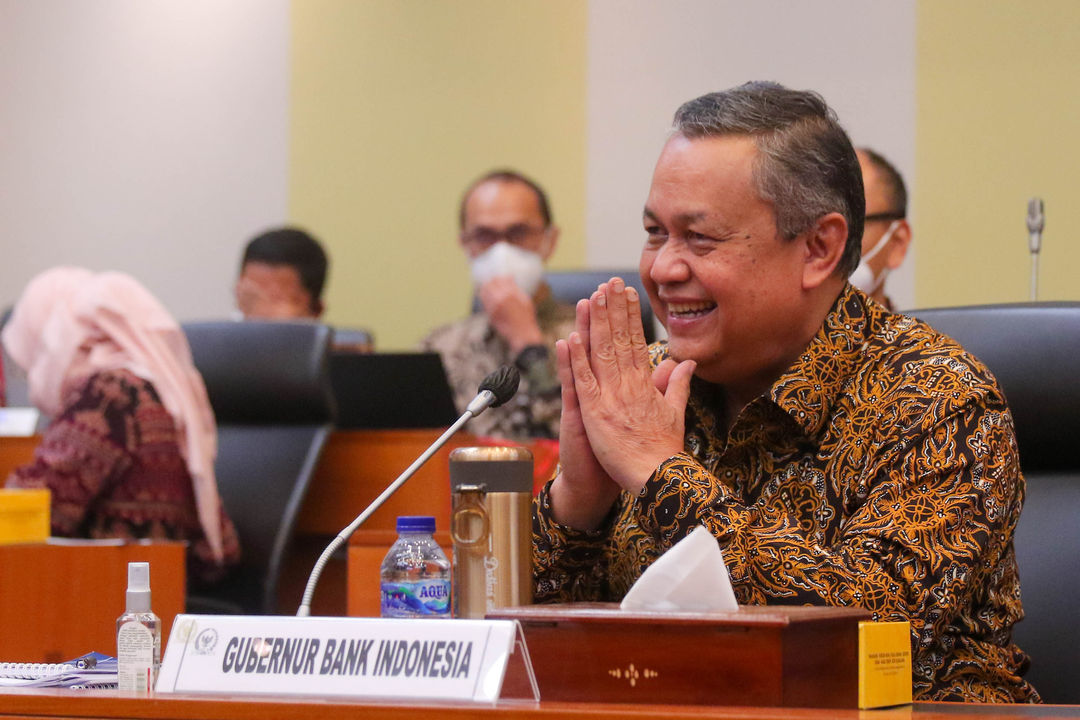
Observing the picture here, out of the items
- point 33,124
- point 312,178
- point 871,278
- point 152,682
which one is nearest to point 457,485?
point 152,682

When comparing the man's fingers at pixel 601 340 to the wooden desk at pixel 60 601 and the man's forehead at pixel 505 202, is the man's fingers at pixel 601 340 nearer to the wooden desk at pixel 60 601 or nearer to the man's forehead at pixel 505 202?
the wooden desk at pixel 60 601

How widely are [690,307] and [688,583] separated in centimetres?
50

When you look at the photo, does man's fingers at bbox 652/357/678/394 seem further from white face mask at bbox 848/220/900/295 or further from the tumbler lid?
white face mask at bbox 848/220/900/295

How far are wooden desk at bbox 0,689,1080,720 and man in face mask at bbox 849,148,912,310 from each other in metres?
1.64

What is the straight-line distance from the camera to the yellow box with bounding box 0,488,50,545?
203 centimetres

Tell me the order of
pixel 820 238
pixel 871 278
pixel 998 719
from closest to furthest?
pixel 998 719 < pixel 820 238 < pixel 871 278

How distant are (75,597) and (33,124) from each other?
3.16 m

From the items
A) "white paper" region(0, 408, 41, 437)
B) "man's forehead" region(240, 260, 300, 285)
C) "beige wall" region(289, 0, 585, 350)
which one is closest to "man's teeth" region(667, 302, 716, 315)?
"white paper" region(0, 408, 41, 437)

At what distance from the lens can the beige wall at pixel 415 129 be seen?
14.4ft

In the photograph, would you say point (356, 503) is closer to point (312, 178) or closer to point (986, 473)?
point (986, 473)

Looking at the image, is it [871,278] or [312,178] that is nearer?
[871,278]

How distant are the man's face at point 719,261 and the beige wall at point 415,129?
9.54 feet

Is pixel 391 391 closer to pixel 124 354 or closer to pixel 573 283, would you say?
pixel 124 354

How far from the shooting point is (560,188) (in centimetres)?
434
